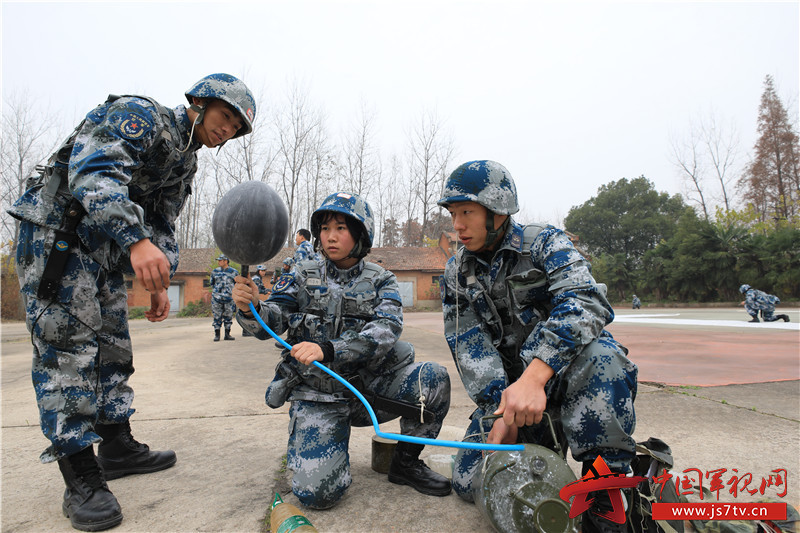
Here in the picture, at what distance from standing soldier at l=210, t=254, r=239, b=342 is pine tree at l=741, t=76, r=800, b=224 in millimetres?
34079

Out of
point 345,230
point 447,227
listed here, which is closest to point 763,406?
point 345,230

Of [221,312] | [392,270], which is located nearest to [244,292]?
[221,312]

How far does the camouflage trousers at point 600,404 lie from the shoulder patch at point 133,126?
2012 mm

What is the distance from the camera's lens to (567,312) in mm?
1664

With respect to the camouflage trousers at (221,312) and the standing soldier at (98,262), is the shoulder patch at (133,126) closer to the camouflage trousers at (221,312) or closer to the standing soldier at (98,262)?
the standing soldier at (98,262)

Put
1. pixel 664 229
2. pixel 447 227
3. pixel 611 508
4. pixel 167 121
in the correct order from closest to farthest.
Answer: pixel 611 508 < pixel 167 121 < pixel 664 229 < pixel 447 227

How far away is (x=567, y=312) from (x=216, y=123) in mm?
1864

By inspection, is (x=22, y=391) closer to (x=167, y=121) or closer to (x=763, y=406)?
(x=167, y=121)

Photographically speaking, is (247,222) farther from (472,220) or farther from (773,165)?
(773,165)

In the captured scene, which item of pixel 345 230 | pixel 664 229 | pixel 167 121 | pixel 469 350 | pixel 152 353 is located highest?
pixel 664 229

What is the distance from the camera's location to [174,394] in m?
3.92

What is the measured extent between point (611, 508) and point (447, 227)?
42.1 meters

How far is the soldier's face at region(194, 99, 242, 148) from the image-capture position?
2229 mm

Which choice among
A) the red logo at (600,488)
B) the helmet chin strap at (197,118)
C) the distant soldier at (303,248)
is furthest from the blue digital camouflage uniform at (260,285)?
the distant soldier at (303,248)
